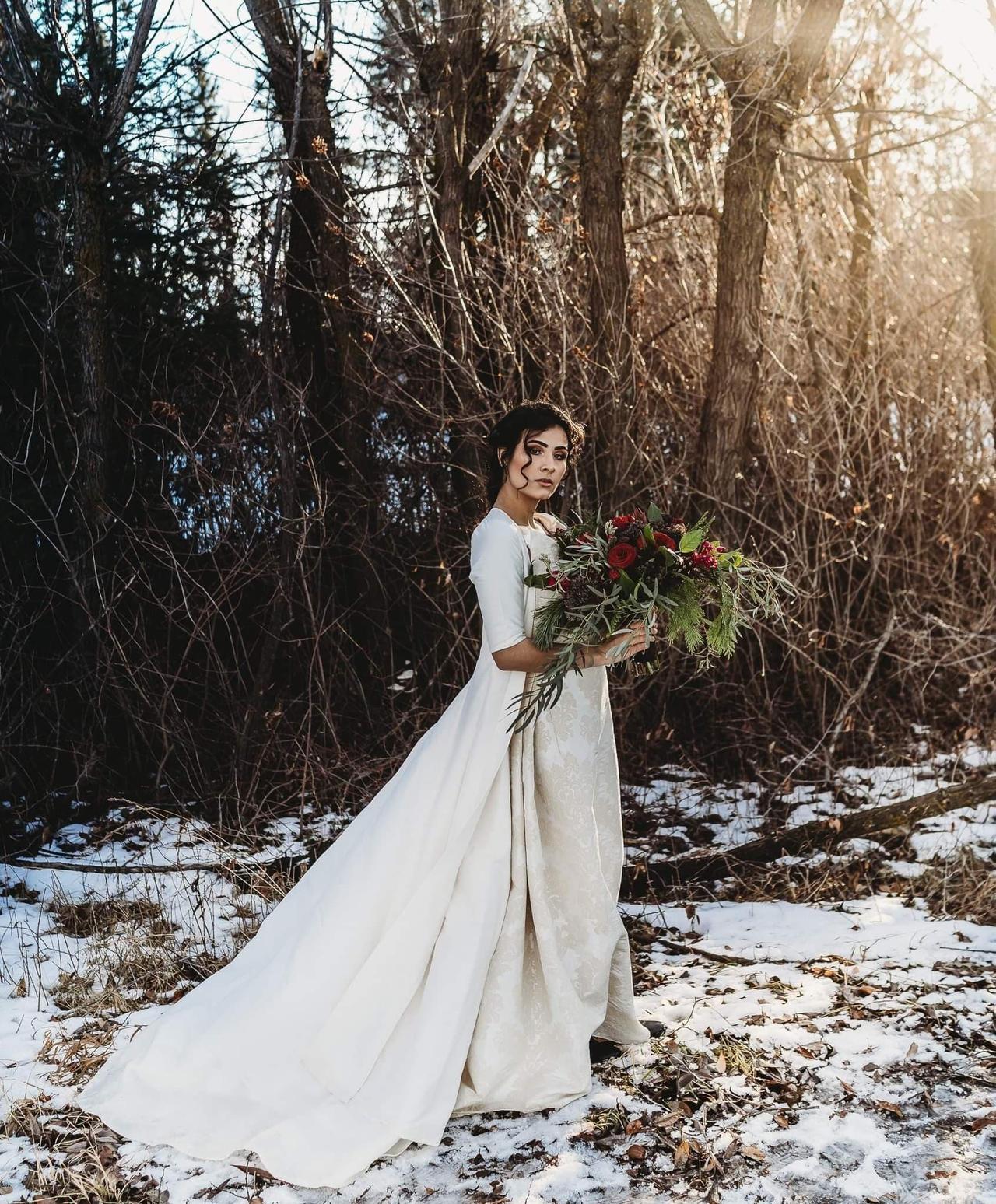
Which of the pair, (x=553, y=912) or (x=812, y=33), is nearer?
(x=553, y=912)

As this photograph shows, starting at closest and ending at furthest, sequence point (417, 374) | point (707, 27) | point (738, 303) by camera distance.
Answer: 1. point (707, 27)
2. point (738, 303)
3. point (417, 374)

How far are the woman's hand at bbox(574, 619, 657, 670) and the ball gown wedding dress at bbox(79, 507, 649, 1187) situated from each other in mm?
153

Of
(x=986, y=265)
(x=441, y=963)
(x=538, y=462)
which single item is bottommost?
(x=441, y=963)

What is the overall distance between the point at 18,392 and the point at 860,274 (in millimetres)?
5258

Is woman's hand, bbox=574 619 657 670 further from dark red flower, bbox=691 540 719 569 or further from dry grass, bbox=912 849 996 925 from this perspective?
dry grass, bbox=912 849 996 925

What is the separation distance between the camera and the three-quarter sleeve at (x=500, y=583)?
287 cm

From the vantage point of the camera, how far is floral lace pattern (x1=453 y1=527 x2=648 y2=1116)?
9.42 feet

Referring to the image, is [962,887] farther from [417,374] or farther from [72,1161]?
[417,374]

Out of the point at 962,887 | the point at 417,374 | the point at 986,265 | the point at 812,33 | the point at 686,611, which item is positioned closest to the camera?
the point at 686,611

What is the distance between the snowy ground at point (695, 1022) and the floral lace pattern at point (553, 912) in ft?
0.39

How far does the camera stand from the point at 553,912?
9.80ft

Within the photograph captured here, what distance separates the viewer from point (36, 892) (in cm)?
495

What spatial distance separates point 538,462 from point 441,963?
4.71 ft

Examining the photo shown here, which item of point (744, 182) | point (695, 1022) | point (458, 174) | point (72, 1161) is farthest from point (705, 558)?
point (458, 174)
